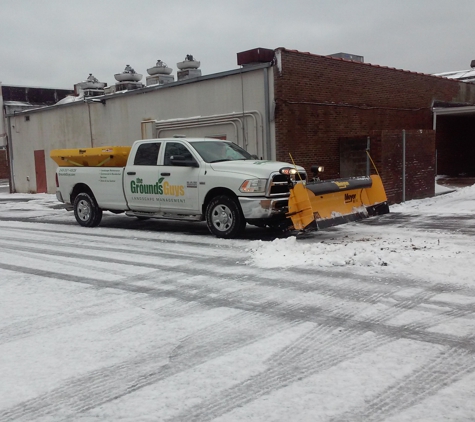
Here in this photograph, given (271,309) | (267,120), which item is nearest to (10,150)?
(267,120)

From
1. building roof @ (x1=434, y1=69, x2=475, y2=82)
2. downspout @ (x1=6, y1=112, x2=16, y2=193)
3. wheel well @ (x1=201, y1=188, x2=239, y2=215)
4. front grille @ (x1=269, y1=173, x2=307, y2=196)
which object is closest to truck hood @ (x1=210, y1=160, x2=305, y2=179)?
front grille @ (x1=269, y1=173, x2=307, y2=196)

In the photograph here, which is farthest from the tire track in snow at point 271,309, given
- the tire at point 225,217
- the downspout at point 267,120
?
the downspout at point 267,120

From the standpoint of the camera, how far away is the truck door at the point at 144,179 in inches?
431

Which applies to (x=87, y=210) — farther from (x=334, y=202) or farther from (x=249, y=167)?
(x=334, y=202)

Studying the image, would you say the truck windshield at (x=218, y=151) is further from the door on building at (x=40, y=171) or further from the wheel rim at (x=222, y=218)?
the door on building at (x=40, y=171)

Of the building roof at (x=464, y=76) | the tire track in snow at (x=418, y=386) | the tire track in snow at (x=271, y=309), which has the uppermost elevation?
the building roof at (x=464, y=76)

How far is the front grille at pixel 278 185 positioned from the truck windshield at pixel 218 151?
1.42m

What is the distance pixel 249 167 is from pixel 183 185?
1.50 meters

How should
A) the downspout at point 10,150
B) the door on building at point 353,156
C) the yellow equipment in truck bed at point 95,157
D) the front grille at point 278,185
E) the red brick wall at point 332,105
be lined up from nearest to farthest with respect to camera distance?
the front grille at point 278,185
the yellow equipment in truck bed at point 95,157
the red brick wall at point 332,105
the door on building at point 353,156
the downspout at point 10,150

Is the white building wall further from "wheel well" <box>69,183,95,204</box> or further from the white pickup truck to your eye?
"wheel well" <box>69,183,95,204</box>

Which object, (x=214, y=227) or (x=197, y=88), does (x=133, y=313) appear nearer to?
(x=214, y=227)

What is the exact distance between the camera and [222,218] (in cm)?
995

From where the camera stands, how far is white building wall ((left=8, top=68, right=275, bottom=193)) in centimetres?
1573

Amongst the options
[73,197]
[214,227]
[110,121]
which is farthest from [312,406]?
[110,121]
